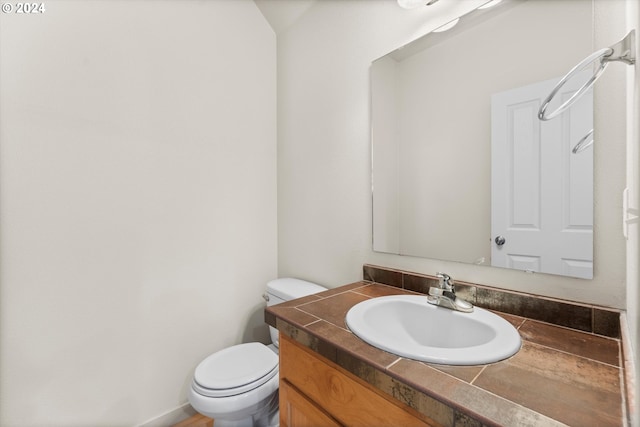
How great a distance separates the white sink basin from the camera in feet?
2.19

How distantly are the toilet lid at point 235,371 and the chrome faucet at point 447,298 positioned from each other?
82 cm

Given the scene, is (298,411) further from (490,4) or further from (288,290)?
(490,4)

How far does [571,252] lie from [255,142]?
1.66m

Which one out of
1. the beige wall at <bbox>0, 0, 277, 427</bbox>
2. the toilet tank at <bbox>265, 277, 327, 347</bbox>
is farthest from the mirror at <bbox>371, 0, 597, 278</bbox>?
the beige wall at <bbox>0, 0, 277, 427</bbox>

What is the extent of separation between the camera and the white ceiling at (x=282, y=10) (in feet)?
5.74

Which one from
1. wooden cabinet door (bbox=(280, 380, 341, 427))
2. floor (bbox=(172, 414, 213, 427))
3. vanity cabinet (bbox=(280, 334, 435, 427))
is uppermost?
vanity cabinet (bbox=(280, 334, 435, 427))

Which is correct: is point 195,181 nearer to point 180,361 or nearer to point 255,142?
point 255,142

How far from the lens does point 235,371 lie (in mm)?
1318

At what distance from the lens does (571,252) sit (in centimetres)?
85

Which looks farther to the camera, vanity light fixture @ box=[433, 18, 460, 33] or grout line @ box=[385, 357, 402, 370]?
vanity light fixture @ box=[433, 18, 460, 33]

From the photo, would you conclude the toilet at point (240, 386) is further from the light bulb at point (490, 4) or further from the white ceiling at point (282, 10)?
the white ceiling at point (282, 10)

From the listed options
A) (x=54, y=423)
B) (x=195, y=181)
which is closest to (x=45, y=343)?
(x=54, y=423)

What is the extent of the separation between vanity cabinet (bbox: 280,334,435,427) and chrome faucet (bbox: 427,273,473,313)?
1.38 ft

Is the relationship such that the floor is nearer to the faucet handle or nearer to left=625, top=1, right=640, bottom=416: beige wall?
the faucet handle
